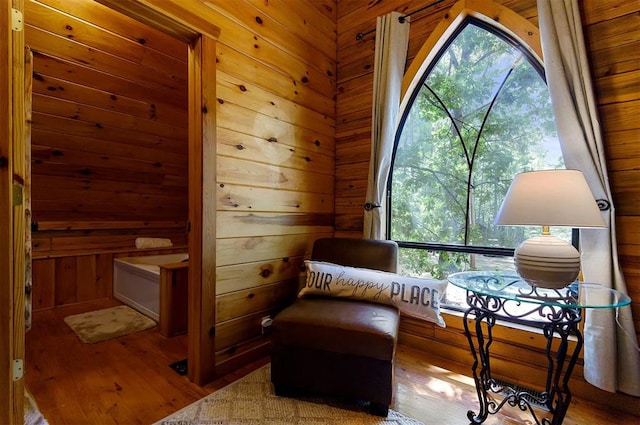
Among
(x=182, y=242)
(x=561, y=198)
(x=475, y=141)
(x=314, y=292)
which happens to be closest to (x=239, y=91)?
(x=314, y=292)

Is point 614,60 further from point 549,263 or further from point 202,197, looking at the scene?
point 202,197

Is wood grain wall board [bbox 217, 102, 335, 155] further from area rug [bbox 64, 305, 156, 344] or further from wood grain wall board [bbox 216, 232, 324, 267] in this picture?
area rug [bbox 64, 305, 156, 344]

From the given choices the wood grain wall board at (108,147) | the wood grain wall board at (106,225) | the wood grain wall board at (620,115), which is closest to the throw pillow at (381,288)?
the wood grain wall board at (620,115)

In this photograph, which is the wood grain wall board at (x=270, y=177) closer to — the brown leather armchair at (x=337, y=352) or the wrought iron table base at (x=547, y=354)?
the brown leather armchair at (x=337, y=352)

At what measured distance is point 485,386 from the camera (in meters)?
1.38

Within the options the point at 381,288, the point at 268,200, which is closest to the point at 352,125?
the point at 268,200

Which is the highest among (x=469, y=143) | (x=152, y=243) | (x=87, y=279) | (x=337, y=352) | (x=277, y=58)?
(x=277, y=58)

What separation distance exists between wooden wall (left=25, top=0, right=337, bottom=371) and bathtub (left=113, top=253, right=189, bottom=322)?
0.25 m

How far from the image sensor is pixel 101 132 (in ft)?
8.69

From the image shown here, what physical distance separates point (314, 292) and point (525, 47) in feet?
6.73

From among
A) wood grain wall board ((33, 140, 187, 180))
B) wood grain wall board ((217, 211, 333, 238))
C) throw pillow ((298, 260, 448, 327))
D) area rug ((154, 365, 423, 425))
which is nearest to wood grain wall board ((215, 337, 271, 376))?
area rug ((154, 365, 423, 425))

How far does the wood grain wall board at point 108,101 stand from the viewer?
2145 millimetres

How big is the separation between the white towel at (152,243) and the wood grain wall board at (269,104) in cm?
256

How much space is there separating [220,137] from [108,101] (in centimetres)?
147
